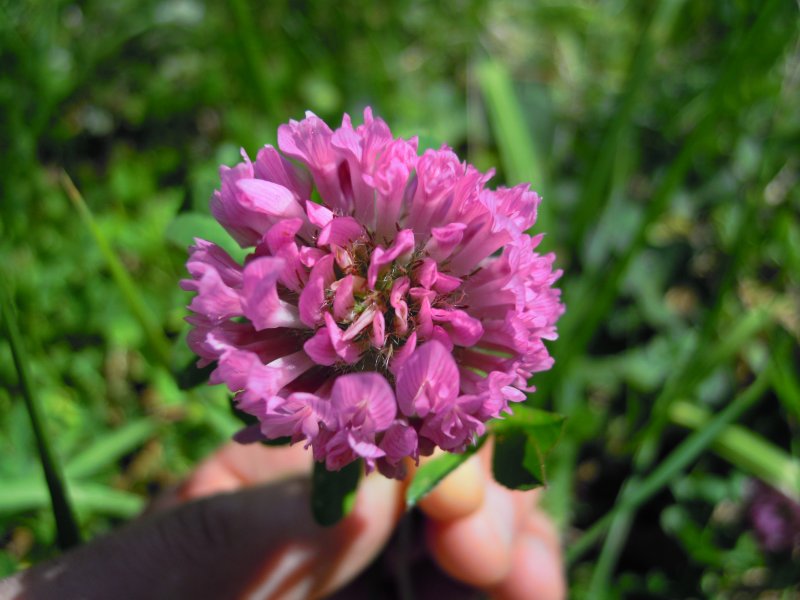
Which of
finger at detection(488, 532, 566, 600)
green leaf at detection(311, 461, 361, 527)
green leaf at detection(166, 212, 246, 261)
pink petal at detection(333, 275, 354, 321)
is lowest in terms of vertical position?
finger at detection(488, 532, 566, 600)

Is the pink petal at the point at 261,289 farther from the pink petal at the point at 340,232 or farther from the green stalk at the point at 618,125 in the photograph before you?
the green stalk at the point at 618,125

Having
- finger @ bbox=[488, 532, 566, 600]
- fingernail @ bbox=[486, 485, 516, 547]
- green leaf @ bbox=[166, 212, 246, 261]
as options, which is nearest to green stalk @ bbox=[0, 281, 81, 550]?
green leaf @ bbox=[166, 212, 246, 261]

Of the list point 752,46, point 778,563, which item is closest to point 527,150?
point 752,46

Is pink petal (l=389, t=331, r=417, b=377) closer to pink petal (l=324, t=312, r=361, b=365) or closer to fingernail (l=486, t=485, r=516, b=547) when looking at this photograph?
pink petal (l=324, t=312, r=361, b=365)

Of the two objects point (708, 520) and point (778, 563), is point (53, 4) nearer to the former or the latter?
point (708, 520)

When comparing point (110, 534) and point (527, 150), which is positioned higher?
point (527, 150)

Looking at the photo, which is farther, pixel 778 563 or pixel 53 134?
pixel 53 134

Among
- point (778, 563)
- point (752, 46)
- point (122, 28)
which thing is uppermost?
point (122, 28)
